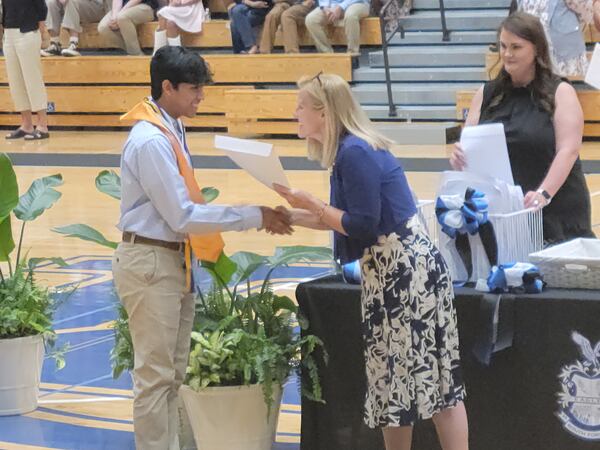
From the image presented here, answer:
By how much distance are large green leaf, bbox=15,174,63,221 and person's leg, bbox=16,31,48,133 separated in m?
9.34

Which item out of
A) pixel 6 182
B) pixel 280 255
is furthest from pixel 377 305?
pixel 6 182

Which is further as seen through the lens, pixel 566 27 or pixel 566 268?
pixel 566 27

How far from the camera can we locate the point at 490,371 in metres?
4.02

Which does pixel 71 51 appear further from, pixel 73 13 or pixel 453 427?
pixel 453 427

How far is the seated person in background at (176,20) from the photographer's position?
14.9 meters

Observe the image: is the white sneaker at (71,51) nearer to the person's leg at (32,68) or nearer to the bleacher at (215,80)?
the bleacher at (215,80)

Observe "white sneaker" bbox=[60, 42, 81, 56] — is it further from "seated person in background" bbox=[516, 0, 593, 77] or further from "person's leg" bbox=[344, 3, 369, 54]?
"seated person in background" bbox=[516, 0, 593, 77]

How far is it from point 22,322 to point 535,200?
7.45 ft

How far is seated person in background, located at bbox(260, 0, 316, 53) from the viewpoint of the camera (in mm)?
14391

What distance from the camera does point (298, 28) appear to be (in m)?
14.9

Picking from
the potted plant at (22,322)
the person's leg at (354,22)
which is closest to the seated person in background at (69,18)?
the person's leg at (354,22)

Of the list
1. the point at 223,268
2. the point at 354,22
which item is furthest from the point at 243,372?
the point at 354,22

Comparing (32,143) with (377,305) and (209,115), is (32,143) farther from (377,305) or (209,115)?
(377,305)

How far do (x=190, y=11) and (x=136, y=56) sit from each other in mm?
1012
